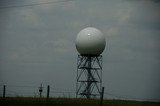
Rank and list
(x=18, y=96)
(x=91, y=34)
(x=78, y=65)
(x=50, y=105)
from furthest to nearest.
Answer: (x=78, y=65) < (x=91, y=34) < (x=18, y=96) < (x=50, y=105)

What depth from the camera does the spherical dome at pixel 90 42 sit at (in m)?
37.4

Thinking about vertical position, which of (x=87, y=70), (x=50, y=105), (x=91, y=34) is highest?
(x=91, y=34)

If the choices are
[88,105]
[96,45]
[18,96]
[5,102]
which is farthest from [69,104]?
[96,45]

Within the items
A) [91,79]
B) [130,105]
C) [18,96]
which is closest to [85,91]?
[91,79]

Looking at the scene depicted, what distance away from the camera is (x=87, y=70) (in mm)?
40156

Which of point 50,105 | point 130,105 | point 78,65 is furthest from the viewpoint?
point 78,65

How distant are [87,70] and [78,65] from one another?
0.96m

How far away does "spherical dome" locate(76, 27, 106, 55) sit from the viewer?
123 ft

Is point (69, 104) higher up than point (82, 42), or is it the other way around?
point (82, 42)

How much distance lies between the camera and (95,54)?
3847 centimetres

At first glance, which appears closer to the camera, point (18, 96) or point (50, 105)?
point (50, 105)

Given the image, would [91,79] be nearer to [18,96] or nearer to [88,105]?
[18,96]

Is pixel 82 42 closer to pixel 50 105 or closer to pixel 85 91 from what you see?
pixel 85 91

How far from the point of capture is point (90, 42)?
37.3m
